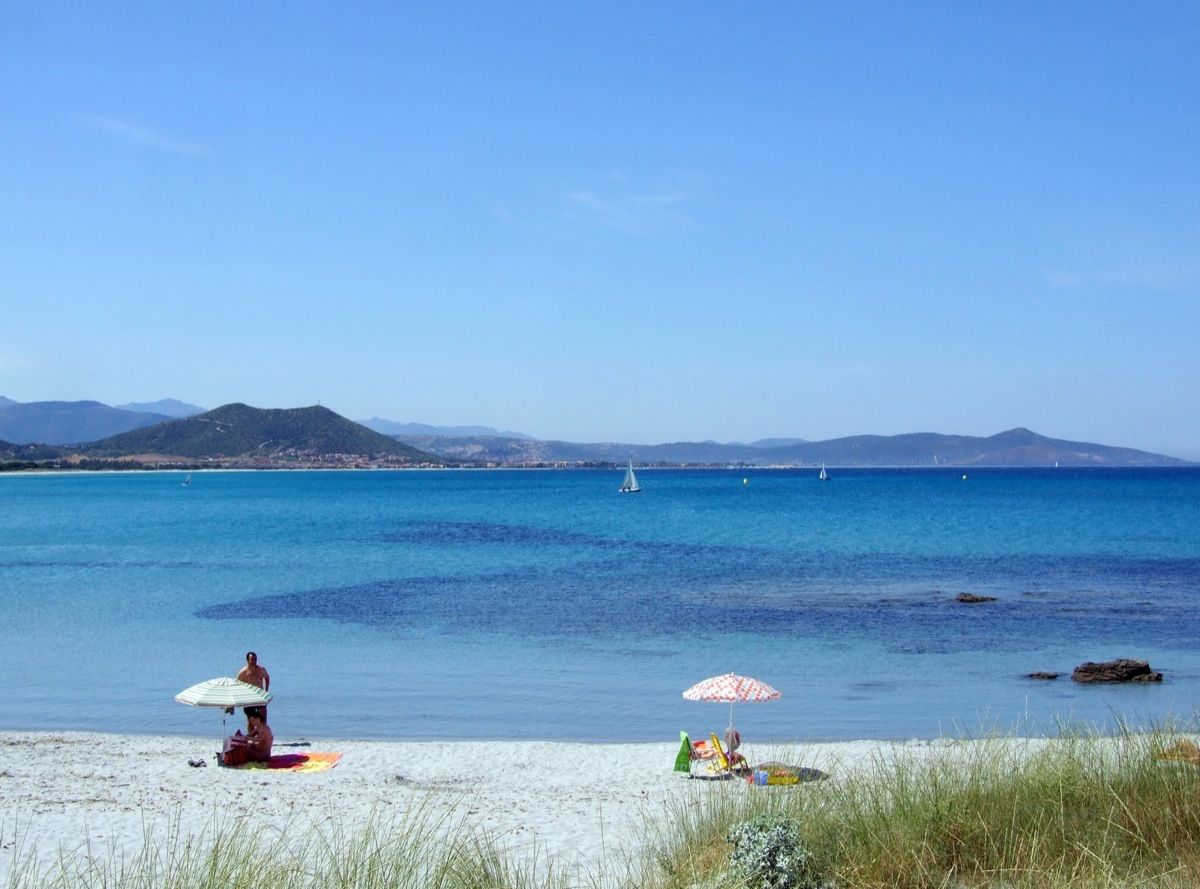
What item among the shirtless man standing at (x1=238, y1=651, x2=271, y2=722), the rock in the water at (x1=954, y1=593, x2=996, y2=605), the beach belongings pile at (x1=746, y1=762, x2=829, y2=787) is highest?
the shirtless man standing at (x1=238, y1=651, x2=271, y2=722)

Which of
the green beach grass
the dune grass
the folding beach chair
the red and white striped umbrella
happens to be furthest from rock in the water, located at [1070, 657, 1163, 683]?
the dune grass

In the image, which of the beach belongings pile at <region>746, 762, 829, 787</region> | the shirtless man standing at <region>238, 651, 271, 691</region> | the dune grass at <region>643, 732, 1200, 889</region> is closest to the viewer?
the dune grass at <region>643, 732, 1200, 889</region>

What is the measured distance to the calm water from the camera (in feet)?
58.4

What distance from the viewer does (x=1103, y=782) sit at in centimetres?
808

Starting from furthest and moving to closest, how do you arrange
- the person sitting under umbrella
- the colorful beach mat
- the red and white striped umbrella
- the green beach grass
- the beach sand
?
the red and white striped umbrella, the person sitting under umbrella, the colorful beach mat, the beach sand, the green beach grass

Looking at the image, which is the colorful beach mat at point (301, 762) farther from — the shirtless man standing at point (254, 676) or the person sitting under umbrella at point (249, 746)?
the shirtless man standing at point (254, 676)

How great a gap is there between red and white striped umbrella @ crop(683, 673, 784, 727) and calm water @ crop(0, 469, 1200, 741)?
2.11m

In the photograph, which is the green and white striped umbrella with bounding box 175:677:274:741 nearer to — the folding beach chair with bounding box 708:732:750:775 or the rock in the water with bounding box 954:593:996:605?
the folding beach chair with bounding box 708:732:750:775

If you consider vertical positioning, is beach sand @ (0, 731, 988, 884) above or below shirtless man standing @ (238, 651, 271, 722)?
below

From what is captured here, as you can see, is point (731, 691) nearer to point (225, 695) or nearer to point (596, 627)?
point (225, 695)

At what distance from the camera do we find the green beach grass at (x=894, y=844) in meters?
6.38

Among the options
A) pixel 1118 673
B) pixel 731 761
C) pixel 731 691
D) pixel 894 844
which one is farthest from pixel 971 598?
pixel 894 844

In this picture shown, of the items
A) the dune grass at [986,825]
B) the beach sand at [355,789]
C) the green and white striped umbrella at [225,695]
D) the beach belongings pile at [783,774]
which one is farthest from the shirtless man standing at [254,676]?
the dune grass at [986,825]

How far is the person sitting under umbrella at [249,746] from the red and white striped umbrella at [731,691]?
5358 mm
